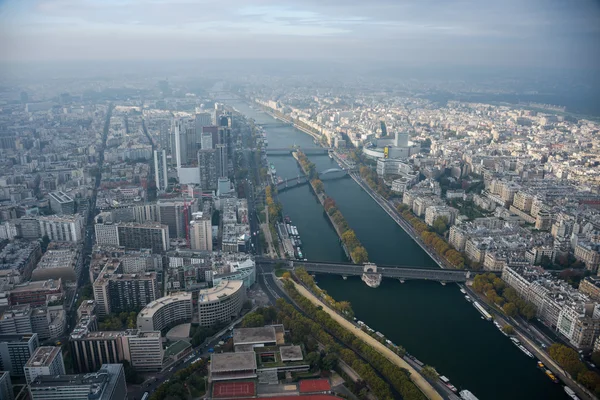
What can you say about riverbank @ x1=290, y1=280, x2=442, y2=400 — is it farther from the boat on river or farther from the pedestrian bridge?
the pedestrian bridge

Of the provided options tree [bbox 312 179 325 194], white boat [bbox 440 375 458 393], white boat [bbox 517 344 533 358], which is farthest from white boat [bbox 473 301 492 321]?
tree [bbox 312 179 325 194]

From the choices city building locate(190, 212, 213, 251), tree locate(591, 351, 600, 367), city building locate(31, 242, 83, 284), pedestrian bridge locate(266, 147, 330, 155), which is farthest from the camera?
pedestrian bridge locate(266, 147, 330, 155)

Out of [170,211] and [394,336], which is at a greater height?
[170,211]

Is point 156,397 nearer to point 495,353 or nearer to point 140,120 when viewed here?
point 495,353

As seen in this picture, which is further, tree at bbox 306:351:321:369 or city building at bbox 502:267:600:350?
city building at bbox 502:267:600:350

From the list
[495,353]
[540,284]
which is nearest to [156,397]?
[495,353]

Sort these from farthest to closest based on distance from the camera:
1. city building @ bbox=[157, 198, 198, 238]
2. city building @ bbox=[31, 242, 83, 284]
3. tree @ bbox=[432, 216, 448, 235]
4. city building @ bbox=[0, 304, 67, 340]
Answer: tree @ bbox=[432, 216, 448, 235]
city building @ bbox=[157, 198, 198, 238]
city building @ bbox=[31, 242, 83, 284]
city building @ bbox=[0, 304, 67, 340]

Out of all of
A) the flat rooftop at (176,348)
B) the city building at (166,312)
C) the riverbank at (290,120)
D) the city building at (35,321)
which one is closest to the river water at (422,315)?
the city building at (166,312)
